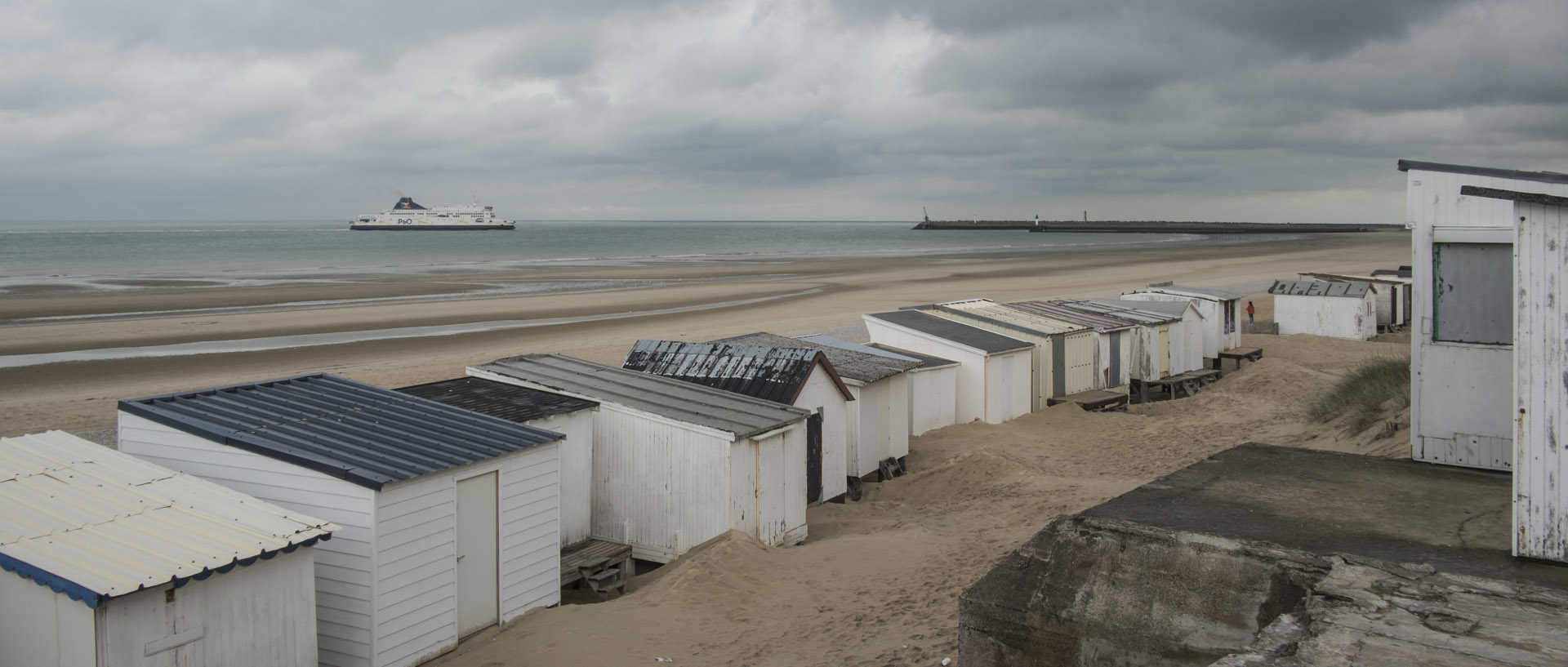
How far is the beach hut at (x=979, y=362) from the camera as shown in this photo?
19938 millimetres

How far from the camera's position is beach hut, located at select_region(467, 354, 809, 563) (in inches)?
475

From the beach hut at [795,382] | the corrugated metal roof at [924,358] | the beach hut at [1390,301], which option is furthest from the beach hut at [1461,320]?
the beach hut at [1390,301]

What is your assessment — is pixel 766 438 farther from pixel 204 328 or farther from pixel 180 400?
A: pixel 204 328

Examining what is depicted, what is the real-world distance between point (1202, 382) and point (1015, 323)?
622cm

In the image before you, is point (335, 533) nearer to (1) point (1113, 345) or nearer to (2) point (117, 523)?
(2) point (117, 523)

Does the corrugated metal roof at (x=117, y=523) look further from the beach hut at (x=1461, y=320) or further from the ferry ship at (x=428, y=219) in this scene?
the ferry ship at (x=428, y=219)

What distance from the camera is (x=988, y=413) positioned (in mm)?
20078

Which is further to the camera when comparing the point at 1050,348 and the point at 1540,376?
the point at 1050,348

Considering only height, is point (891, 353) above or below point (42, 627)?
above

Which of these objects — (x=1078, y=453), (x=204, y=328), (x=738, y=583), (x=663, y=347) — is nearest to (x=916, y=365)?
(x=1078, y=453)

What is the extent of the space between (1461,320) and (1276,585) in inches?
165

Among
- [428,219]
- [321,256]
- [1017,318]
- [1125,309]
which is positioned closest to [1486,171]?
[1017,318]

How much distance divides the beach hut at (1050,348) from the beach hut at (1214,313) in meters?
5.74

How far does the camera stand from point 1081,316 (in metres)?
25.1
